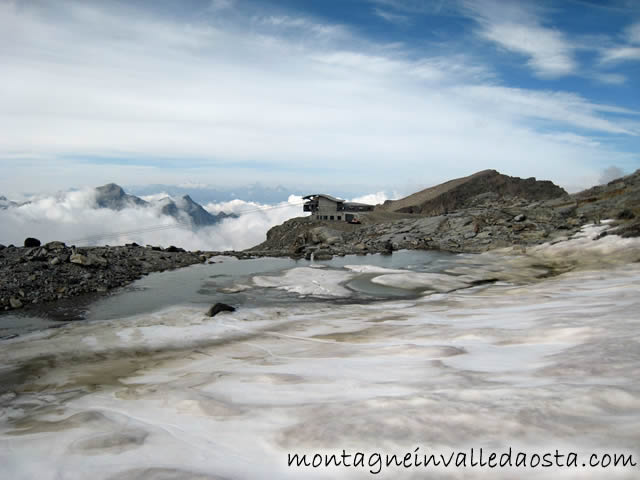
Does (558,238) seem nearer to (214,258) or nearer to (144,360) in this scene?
(214,258)

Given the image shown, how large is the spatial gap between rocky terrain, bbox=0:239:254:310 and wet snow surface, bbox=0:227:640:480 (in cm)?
317

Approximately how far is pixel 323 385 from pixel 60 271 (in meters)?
15.4

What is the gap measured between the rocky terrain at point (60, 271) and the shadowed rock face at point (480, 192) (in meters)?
51.3

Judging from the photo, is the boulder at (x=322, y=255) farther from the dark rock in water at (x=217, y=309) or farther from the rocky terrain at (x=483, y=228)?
the dark rock in water at (x=217, y=309)

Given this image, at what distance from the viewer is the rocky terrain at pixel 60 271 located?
15.1 metres

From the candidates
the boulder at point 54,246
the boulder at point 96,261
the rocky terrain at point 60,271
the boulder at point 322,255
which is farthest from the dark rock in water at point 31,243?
the boulder at point 322,255

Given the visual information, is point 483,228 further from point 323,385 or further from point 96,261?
point 323,385

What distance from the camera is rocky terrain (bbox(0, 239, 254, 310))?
595 inches

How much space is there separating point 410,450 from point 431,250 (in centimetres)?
2827

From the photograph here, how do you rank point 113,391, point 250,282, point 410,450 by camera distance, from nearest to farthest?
1. point 410,450
2. point 113,391
3. point 250,282

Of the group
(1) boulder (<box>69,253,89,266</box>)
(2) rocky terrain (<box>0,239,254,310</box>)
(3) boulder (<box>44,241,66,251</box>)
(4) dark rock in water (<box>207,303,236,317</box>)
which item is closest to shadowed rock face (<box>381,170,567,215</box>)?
(2) rocky terrain (<box>0,239,254,310</box>)

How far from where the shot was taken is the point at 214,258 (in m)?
27.3

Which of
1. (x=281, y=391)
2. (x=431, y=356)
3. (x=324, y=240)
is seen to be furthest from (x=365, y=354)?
(x=324, y=240)

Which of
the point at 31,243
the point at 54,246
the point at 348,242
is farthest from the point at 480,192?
the point at 31,243
